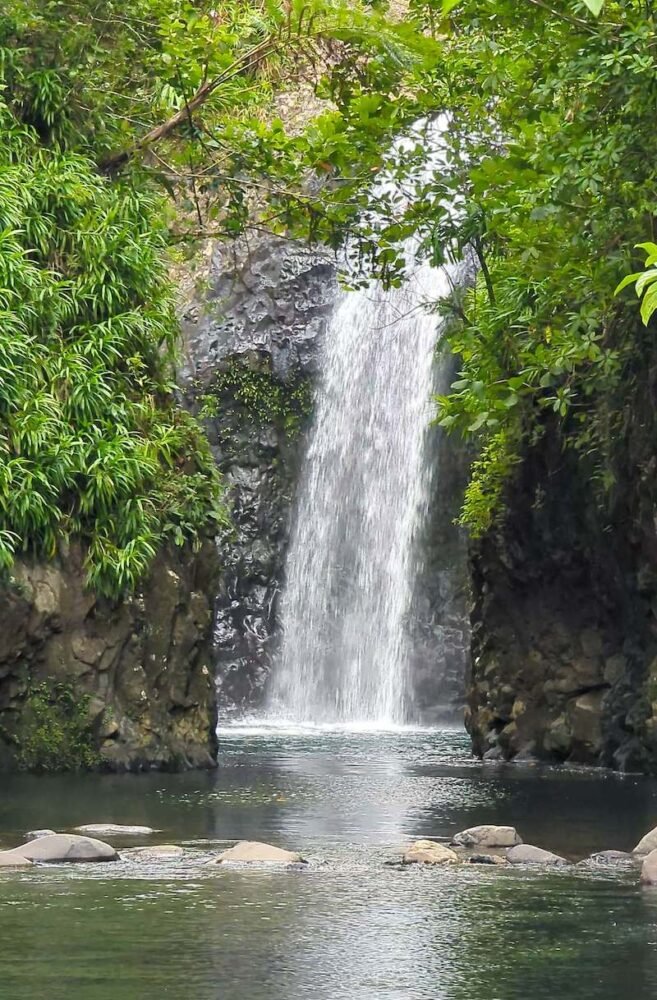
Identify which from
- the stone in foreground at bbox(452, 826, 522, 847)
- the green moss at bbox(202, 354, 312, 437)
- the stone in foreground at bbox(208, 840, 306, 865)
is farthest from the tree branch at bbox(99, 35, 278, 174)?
Result: the green moss at bbox(202, 354, 312, 437)

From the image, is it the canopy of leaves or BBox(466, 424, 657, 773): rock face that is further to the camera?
BBox(466, 424, 657, 773): rock face

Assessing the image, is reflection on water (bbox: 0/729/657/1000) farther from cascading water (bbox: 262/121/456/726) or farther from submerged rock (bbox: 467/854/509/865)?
cascading water (bbox: 262/121/456/726)

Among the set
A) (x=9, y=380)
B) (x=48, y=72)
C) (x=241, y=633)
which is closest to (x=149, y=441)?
(x=9, y=380)

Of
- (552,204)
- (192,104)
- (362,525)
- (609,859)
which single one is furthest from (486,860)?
Result: (362,525)

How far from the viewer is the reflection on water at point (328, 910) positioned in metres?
6.39

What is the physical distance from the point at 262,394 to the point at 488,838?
18.8 m

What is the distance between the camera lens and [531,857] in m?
10.1

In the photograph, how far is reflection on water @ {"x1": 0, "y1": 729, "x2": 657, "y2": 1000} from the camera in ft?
21.0

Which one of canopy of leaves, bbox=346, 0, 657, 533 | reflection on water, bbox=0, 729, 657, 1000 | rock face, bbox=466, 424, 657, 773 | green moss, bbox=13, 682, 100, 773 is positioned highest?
canopy of leaves, bbox=346, 0, 657, 533

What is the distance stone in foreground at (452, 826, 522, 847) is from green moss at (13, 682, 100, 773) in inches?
232

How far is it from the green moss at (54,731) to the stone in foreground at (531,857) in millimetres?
6635

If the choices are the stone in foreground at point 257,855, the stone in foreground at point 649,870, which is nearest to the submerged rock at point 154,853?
the stone in foreground at point 257,855

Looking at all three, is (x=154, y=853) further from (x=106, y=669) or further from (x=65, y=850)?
(x=106, y=669)

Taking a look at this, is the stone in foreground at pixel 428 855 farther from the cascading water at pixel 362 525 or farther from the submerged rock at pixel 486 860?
the cascading water at pixel 362 525
